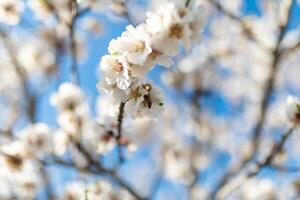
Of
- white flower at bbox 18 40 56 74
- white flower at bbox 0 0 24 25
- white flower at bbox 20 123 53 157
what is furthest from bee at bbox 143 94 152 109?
white flower at bbox 18 40 56 74

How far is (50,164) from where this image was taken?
3223 mm

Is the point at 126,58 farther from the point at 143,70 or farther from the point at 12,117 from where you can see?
the point at 12,117

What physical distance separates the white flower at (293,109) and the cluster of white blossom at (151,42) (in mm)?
885

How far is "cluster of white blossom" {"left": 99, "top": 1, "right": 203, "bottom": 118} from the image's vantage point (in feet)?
5.44

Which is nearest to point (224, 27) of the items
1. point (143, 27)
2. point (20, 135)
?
point (20, 135)

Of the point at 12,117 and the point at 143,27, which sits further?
the point at 12,117

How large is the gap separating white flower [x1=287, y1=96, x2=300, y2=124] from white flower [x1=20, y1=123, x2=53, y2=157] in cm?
163

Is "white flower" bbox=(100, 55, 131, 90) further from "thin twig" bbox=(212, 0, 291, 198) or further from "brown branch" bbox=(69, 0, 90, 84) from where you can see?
"thin twig" bbox=(212, 0, 291, 198)

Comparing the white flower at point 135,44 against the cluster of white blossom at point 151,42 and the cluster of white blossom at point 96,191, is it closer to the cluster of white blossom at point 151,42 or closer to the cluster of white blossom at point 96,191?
the cluster of white blossom at point 151,42

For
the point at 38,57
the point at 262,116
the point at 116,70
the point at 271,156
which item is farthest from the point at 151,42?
the point at 38,57

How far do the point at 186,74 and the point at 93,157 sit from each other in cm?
254

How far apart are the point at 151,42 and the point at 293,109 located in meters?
1.06

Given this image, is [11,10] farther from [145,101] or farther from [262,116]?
[145,101]

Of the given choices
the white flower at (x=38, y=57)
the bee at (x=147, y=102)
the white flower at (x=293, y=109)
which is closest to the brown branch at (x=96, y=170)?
the white flower at (x=293, y=109)
